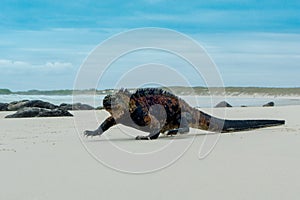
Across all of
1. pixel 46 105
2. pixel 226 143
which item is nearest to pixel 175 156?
pixel 226 143

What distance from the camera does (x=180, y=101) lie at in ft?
35.7

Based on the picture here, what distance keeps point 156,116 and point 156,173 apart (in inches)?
170

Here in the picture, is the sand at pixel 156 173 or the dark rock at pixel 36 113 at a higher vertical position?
the dark rock at pixel 36 113

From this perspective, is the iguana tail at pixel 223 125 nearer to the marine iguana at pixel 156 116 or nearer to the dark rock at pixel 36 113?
the marine iguana at pixel 156 116

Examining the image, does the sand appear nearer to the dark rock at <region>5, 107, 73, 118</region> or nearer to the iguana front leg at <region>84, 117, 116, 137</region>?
the iguana front leg at <region>84, 117, 116, 137</region>

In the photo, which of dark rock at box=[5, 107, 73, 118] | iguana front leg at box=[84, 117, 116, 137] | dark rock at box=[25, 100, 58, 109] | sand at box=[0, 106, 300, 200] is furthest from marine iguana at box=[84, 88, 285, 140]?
dark rock at box=[25, 100, 58, 109]

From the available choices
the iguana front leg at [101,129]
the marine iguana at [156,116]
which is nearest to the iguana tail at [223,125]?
the marine iguana at [156,116]

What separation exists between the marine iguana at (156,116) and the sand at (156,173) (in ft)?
3.59

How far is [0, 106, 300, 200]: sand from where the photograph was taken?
15.7 feet

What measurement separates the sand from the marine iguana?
109cm

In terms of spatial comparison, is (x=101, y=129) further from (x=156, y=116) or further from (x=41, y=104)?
(x=41, y=104)

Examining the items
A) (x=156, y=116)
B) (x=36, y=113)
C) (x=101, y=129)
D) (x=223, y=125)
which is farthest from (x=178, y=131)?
(x=36, y=113)

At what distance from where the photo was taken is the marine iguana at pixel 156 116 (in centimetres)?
976

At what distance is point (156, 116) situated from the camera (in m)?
10.1
